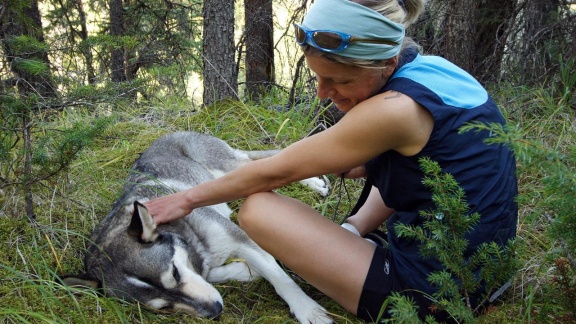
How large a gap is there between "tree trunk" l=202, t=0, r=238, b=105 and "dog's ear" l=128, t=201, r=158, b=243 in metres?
3.13

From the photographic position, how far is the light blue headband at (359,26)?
2762 mm

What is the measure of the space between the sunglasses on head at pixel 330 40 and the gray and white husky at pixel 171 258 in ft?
5.11

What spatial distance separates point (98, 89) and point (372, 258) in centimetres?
242

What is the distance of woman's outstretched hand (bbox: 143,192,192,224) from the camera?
3.45 m

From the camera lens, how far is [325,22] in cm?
283

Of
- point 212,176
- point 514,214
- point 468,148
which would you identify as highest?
point 468,148

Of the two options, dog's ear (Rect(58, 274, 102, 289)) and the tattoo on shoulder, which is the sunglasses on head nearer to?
the tattoo on shoulder

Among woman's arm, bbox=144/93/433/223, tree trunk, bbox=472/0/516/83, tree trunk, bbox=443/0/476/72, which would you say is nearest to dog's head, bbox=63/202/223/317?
woman's arm, bbox=144/93/433/223

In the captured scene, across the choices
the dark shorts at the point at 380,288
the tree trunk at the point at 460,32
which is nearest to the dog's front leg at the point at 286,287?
the dark shorts at the point at 380,288

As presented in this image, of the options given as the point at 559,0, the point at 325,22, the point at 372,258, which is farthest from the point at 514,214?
the point at 559,0

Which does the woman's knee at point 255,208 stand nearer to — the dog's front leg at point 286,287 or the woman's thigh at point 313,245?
the woman's thigh at point 313,245

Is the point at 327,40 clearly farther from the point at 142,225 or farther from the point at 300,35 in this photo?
the point at 142,225

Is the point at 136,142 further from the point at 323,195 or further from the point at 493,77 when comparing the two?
the point at 493,77

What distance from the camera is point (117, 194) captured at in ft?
15.8
